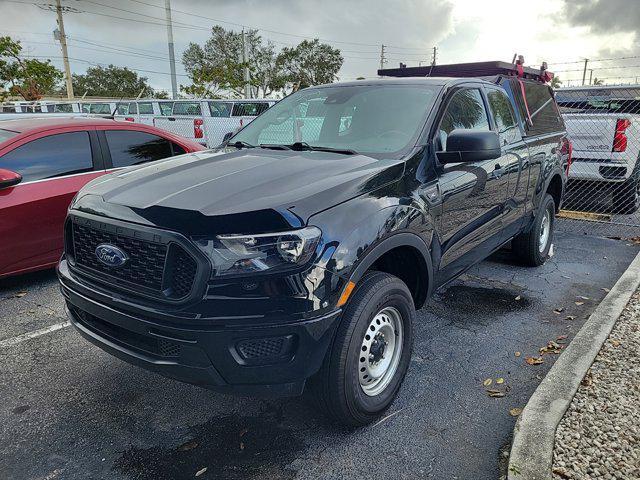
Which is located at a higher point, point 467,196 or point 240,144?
point 240,144

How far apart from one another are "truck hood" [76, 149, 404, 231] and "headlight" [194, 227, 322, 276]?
8 centimetres

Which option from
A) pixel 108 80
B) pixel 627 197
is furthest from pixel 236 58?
pixel 627 197

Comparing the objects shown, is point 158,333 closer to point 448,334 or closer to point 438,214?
point 438,214

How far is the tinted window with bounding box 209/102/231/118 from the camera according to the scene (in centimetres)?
1535

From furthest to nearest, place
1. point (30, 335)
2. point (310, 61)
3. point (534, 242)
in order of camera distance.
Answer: point (310, 61), point (534, 242), point (30, 335)

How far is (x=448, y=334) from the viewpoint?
399 centimetres

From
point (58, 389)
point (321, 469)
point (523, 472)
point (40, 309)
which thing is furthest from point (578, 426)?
point (40, 309)

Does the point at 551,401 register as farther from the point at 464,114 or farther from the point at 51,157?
the point at 51,157

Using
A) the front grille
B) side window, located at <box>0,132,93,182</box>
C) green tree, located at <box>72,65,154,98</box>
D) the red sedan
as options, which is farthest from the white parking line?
green tree, located at <box>72,65,154,98</box>

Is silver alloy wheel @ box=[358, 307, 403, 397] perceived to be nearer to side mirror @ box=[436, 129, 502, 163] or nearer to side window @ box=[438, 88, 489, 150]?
side mirror @ box=[436, 129, 502, 163]

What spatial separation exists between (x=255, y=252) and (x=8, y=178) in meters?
3.41

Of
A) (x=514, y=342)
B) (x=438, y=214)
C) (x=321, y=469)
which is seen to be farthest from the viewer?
(x=514, y=342)

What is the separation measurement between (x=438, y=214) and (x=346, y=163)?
72cm

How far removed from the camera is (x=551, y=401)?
283 cm
